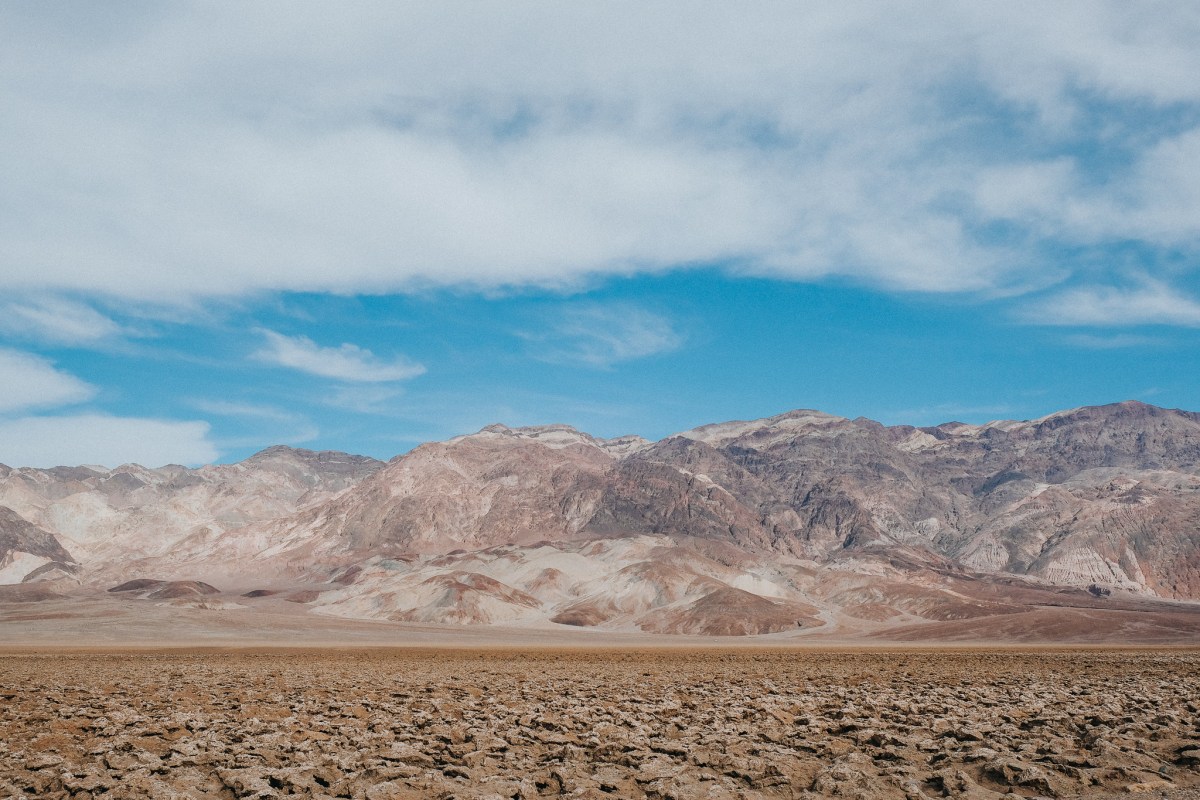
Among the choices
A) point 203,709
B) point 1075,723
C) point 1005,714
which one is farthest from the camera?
point 203,709

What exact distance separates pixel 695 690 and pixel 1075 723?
36.1ft

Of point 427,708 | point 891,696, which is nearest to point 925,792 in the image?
point 891,696

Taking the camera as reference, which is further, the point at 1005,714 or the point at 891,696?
the point at 891,696

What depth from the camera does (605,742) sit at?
14844 millimetres

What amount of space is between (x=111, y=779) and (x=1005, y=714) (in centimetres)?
1641

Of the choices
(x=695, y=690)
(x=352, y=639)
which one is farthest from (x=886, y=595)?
(x=695, y=690)

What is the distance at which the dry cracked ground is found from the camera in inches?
459

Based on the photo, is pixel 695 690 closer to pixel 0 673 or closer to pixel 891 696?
pixel 891 696

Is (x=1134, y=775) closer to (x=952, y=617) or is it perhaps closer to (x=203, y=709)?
(x=203, y=709)

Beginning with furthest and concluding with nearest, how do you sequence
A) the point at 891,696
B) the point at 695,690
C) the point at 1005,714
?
the point at 695,690 < the point at 891,696 < the point at 1005,714

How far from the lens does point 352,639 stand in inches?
4594

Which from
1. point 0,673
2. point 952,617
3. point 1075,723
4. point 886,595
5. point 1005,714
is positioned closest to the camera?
point 1075,723

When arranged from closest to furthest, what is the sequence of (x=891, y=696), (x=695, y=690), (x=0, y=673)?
(x=891, y=696) → (x=695, y=690) → (x=0, y=673)

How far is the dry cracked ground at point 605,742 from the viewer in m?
11.7
